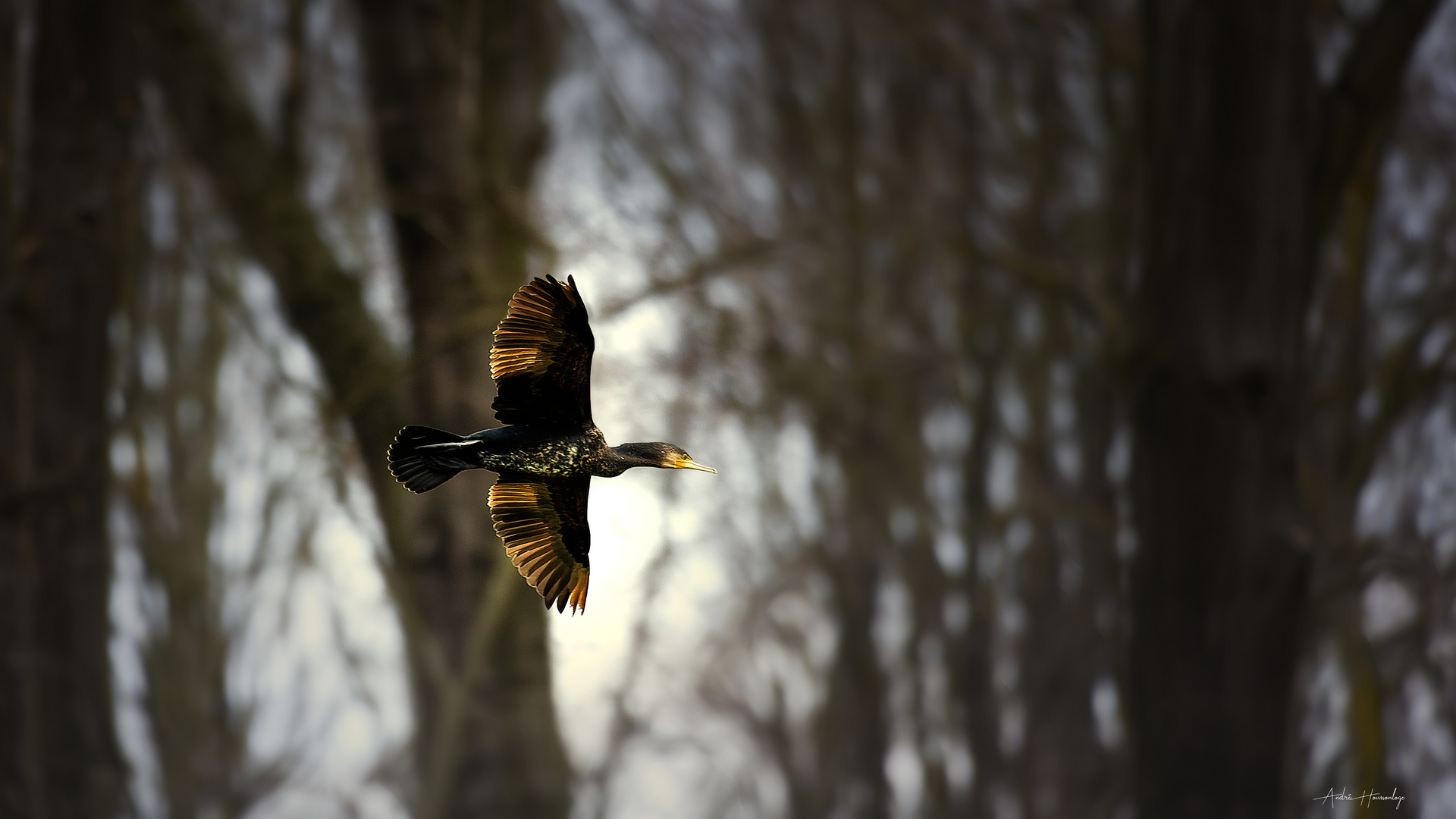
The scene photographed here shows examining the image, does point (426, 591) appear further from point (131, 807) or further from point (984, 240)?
point (984, 240)

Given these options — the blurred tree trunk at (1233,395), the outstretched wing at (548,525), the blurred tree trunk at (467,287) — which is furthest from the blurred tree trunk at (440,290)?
the outstretched wing at (548,525)

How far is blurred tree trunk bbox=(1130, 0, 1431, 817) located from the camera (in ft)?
3.49

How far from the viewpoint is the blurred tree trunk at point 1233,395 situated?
1.06 metres

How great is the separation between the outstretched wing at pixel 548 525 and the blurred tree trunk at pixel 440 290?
76cm

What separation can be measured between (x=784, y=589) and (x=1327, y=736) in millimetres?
619

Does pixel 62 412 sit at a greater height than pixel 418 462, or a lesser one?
greater

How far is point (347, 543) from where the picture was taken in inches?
41.2

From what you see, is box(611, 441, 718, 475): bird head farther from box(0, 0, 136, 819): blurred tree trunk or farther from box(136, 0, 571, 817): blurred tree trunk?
box(0, 0, 136, 819): blurred tree trunk

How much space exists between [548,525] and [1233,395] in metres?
0.97

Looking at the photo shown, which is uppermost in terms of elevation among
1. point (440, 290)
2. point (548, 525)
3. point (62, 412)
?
point (440, 290)

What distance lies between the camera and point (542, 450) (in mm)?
251

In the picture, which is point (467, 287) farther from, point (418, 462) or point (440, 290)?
point (418, 462)

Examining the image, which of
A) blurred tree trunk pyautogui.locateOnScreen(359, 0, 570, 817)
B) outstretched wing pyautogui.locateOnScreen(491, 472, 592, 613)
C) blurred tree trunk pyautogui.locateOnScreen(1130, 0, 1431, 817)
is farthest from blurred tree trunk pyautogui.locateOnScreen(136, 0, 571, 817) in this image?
outstretched wing pyautogui.locateOnScreen(491, 472, 592, 613)
